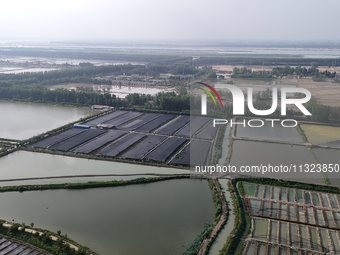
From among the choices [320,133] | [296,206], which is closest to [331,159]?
[320,133]

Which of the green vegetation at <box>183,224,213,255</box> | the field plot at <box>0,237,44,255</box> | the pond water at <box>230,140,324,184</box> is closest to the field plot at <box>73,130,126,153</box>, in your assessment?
the pond water at <box>230,140,324,184</box>

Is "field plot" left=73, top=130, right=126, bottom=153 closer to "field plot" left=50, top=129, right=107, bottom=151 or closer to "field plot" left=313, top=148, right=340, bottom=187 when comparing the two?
"field plot" left=50, top=129, right=107, bottom=151

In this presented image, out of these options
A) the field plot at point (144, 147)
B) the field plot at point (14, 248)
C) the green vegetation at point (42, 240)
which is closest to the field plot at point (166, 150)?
the field plot at point (144, 147)

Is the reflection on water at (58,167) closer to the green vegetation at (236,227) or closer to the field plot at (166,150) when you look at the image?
the field plot at (166,150)

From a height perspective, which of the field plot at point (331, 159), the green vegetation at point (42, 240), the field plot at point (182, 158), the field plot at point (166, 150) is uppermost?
the field plot at point (166, 150)

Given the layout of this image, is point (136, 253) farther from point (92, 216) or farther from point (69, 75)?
point (69, 75)

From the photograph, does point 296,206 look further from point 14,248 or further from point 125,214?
point 14,248
